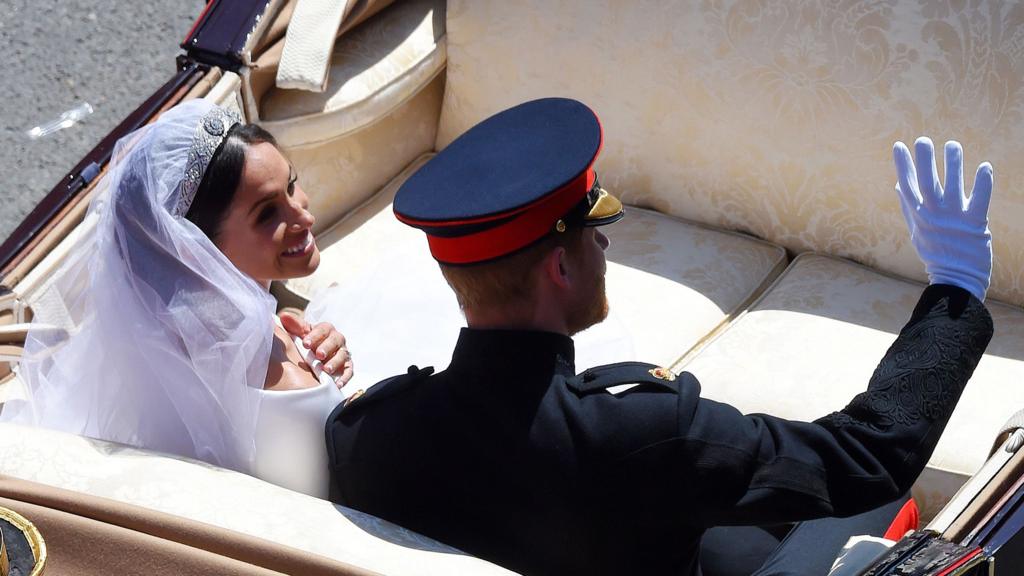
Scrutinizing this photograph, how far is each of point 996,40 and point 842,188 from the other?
1.35 feet

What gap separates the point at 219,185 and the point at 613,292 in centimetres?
96

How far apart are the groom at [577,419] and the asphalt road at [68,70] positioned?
8.48 ft

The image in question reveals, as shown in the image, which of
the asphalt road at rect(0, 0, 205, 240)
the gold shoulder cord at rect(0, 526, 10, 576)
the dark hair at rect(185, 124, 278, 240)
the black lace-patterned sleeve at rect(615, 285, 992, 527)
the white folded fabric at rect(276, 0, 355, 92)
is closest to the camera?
the gold shoulder cord at rect(0, 526, 10, 576)

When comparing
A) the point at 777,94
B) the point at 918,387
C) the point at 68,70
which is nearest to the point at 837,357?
the point at 777,94

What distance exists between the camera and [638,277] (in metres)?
2.40

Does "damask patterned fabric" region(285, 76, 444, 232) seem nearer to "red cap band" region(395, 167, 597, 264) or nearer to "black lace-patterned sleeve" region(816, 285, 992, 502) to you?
"red cap band" region(395, 167, 597, 264)

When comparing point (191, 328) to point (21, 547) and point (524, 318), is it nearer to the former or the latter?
point (524, 318)

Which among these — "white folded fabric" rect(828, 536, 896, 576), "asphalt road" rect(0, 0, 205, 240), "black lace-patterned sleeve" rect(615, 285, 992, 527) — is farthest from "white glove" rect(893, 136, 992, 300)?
"asphalt road" rect(0, 0, 205, 240)

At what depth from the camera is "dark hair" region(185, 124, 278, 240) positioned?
1668 millimetres

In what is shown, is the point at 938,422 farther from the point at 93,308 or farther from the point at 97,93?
the point at 97,93

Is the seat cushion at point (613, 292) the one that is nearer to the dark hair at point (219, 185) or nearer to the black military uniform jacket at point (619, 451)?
the dark hair at point (219, 185)

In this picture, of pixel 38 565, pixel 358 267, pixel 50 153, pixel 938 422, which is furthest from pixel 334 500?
pixel 50 153

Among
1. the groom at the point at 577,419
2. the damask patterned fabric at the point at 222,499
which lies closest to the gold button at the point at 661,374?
the groom at the point at 577,419

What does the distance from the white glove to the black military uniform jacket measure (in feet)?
0.11
